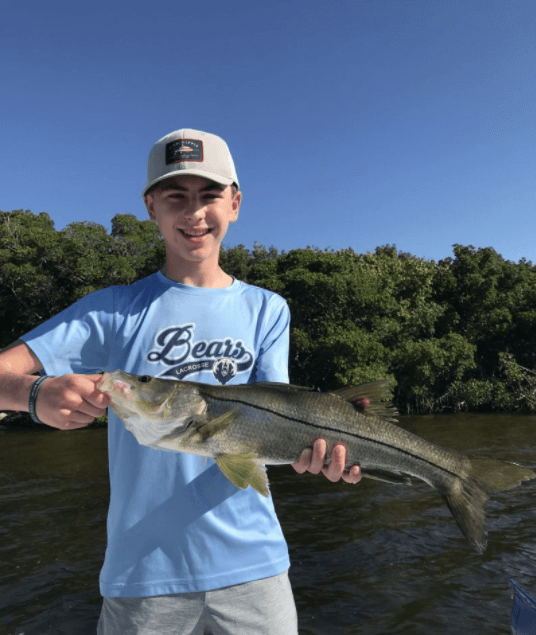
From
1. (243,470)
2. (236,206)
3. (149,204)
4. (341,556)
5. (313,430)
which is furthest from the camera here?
(341,556)

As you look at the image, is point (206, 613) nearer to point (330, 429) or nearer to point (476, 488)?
point (330, 429)

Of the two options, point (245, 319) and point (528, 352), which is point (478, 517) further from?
point (528, 352)

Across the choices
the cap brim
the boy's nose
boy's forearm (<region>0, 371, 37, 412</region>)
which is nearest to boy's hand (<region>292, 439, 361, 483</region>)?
boy's forearm (<region>0, 371, 37, 412</region>)

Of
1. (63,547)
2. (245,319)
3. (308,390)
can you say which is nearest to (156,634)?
(308,390)

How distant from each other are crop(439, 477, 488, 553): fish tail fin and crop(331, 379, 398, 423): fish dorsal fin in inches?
19.7

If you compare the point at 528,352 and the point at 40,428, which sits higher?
the point at 528,352

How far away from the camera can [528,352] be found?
33719mm

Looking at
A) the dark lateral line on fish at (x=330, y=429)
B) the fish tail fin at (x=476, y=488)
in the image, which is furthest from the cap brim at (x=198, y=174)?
the fish tail fin at (x=476, y=488)

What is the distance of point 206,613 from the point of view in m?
2.55

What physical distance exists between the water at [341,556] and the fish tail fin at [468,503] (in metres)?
5.38

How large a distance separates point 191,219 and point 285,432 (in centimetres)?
131

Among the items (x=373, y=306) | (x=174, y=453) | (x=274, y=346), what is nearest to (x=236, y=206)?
(x=274, y=346)

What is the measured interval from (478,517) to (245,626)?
1329 mm

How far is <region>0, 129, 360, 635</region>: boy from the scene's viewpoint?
246 cm
